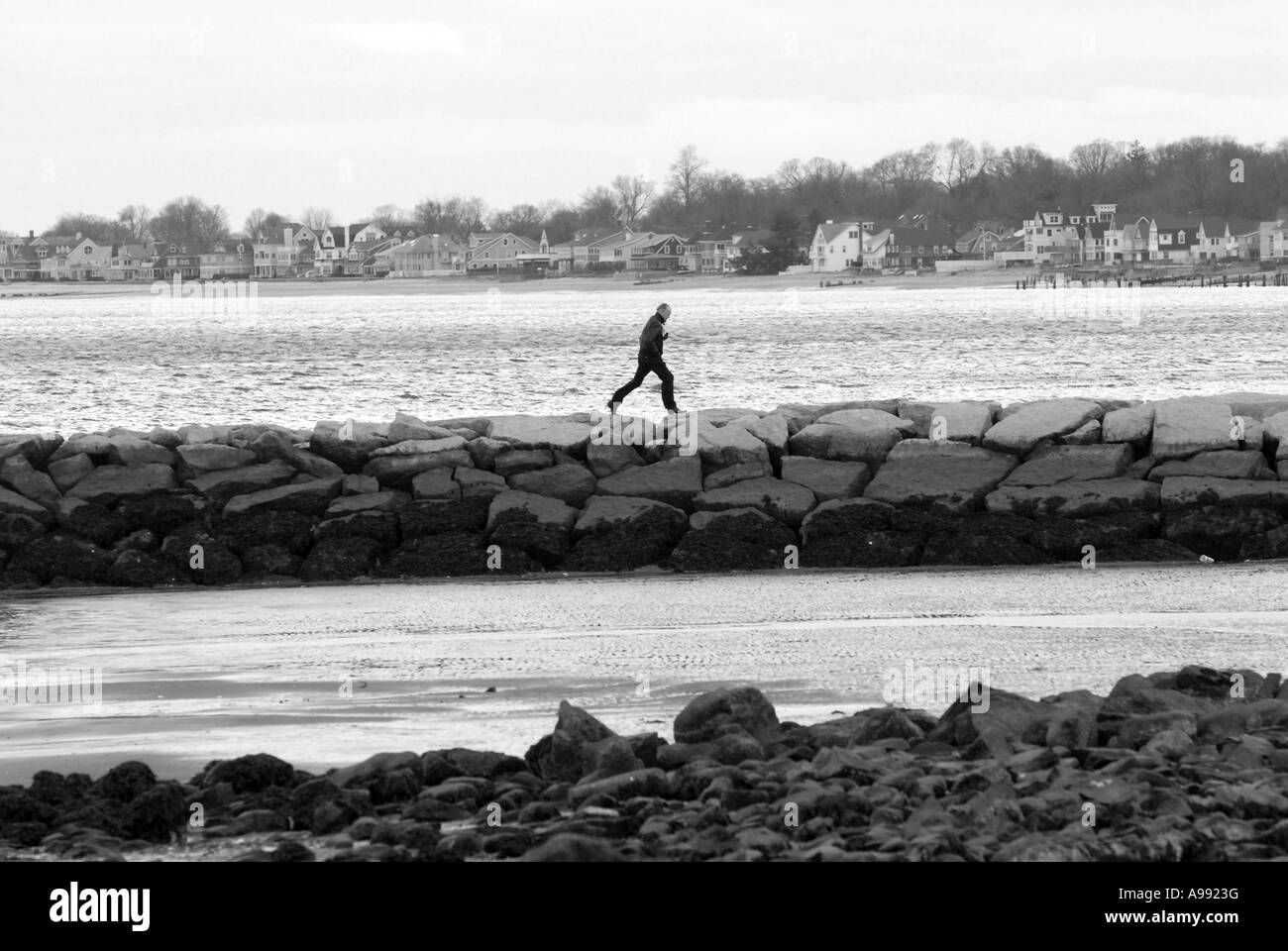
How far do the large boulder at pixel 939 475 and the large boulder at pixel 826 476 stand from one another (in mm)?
121

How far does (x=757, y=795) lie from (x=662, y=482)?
27.0ft

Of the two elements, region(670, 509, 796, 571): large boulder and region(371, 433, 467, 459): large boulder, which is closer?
region(670, 509, 796, 571): large boulder

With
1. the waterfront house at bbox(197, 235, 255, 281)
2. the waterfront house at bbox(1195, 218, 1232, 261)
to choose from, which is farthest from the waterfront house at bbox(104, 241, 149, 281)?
the waterfront house at bbox(1195, 218, 1232, 261)

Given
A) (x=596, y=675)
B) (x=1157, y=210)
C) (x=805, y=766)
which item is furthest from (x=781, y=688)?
(x=1157, y=210)

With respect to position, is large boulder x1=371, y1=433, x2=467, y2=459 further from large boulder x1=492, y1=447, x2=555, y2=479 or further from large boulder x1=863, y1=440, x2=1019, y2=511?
large boulder x1=863, y1=440, x2=1019, y2=511

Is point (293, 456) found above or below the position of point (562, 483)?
above

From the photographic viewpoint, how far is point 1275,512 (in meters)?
14.4

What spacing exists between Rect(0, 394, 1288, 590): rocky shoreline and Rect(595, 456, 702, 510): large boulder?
0.02 meters

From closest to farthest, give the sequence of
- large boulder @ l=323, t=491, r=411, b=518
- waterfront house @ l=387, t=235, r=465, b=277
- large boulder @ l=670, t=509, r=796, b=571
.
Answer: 1. large boulder @ l=670, t=509, r=796, b=571
2. large boulder @ l=323, t=491, r=411, b=518
3. waterfront house @ l=387, t=235, r=465, b=277

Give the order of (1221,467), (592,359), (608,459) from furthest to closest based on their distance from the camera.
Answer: (592,359), (608,459), (1221,467)

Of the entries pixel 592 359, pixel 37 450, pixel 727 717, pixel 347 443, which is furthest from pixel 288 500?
pixel 592 359

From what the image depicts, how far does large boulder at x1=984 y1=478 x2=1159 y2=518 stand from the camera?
1445 cm

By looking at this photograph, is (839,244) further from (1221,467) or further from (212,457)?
(212,457)

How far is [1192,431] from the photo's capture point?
15.1m
